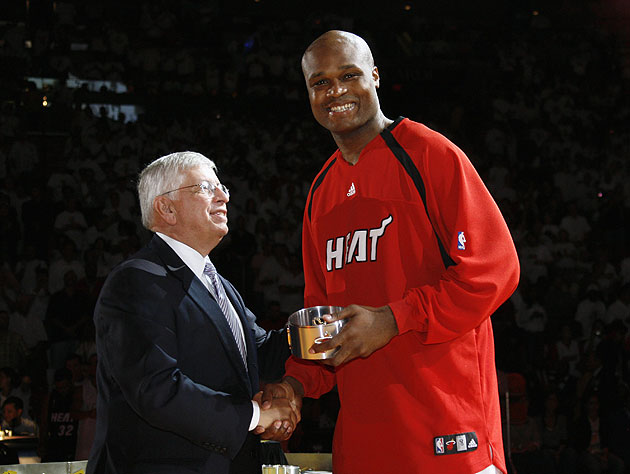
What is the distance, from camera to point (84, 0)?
14.1 metres

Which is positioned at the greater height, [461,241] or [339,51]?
[339,51]

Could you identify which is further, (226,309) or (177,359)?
(226,309)

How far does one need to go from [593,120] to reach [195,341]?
12.3 meters

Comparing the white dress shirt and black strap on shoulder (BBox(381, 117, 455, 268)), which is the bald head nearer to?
black strap on shoulder (BBox(381, 117, 455, 268))

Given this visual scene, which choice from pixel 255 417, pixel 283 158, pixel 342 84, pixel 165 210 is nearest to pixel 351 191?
pixel 342 84

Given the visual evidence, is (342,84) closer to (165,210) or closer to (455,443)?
(165,210)

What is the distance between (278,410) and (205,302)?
0.46 metres

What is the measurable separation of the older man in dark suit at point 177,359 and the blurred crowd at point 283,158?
3054mm

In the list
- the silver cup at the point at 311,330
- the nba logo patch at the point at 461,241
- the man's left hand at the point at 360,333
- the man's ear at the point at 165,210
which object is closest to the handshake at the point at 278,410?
the silver cup at the point at 311,330

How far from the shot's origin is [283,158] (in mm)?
12102

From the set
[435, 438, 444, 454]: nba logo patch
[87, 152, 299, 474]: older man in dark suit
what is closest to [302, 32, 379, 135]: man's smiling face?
[87, 152, 299, 474]: older man in dark suit

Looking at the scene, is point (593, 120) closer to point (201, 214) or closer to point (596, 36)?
point (596, 36)

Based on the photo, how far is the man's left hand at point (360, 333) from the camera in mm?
2312

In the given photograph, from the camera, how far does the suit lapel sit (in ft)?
→ 8.94
